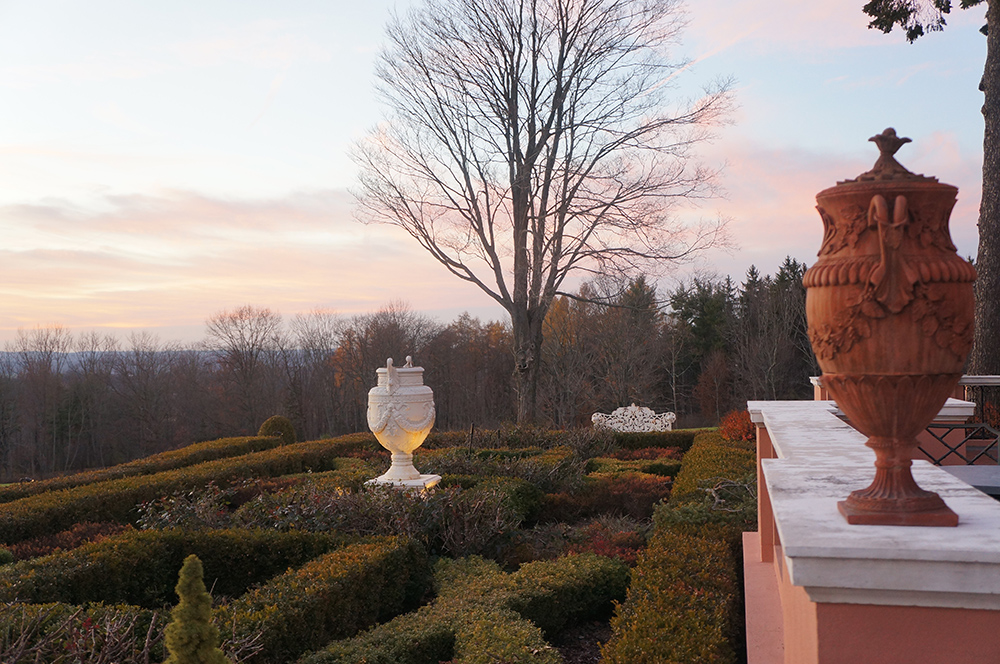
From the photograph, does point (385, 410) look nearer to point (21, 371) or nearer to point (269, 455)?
point (269, 455)

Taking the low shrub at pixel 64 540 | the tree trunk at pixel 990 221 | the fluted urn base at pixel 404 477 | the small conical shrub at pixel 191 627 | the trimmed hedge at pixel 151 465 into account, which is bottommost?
the low shrub at pixel 64 540

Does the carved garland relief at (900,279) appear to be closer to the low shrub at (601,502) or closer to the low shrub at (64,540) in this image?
the low shrub at (601,502)

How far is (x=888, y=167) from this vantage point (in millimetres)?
1840

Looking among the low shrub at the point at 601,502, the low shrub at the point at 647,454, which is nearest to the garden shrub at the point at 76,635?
the low shrub at the point at 601,502

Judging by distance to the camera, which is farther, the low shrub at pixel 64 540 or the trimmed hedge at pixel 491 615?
the low shrub at pixel 64 540

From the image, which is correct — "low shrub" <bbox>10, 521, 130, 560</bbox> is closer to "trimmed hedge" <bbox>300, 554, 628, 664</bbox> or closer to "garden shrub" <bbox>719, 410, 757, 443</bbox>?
"trimmed hedge" <bbox>300, 554, 628, 664</bbox>

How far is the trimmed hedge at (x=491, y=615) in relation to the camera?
3.94 metres

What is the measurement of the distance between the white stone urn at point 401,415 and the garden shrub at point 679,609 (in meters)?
3.87

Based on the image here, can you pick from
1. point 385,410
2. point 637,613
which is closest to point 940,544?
point 637,613

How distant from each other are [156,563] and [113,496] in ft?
14.5

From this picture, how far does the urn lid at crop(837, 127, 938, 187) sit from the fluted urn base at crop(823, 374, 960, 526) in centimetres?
55

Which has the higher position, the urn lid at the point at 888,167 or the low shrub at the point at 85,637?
the urn lid at the point at 888,167

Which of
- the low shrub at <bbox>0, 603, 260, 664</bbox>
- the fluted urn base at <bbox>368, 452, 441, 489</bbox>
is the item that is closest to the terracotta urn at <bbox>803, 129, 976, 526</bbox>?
the low shrub at <bbox>0, 603, 260, 664</bbox>

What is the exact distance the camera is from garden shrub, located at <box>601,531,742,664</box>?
3.20 metres
